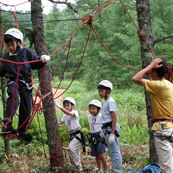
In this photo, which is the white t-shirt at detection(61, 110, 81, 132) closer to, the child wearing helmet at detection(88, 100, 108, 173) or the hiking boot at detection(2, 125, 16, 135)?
the child wearing helmet at detection(88, 100, 108, 173)

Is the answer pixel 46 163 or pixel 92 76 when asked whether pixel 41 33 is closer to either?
pixel 46 163

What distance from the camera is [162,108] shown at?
106 inches

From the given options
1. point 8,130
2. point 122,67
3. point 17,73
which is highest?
point 122,67

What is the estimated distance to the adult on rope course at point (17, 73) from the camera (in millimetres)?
2816

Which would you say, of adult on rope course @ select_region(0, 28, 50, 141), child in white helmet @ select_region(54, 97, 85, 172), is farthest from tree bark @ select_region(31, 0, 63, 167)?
adult on rope course @ select_region(0, 28, 50, 141)

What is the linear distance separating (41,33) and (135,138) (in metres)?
4.13

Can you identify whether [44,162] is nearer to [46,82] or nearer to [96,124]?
[96,124]

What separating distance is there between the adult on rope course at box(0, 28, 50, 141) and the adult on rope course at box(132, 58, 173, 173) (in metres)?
1.48

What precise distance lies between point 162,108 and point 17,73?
204 centimetres

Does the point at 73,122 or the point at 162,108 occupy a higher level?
the point at 162,108

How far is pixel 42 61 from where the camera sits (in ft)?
10.2

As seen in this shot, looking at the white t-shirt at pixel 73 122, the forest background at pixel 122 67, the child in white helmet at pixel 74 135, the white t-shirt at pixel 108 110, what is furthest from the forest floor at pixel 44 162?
the white t-shirt at pixel 108 110

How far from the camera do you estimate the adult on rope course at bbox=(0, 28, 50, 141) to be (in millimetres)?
2816

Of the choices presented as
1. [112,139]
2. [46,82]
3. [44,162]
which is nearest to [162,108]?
[112,139]
